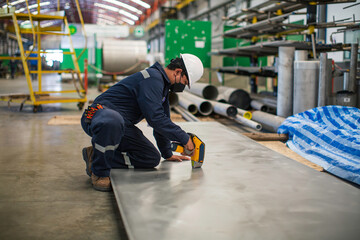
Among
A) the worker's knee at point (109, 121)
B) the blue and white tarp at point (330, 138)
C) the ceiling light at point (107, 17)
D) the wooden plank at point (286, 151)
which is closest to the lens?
the worker's knee at point (109, 121)

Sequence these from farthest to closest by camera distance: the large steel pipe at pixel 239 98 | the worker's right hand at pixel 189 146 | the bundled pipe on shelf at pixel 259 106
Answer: the large steel pipe at pixel 239 98 → the bundled pipe on shelf at pixel 259 106 → the worker's right hand at pixel 189 146

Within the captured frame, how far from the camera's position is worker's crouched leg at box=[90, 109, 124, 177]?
246cm

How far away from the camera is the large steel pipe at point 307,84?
4949 millimetres

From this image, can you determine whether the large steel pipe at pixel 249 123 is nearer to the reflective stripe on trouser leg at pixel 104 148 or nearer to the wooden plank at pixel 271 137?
the wooden plank at pixel 271 137

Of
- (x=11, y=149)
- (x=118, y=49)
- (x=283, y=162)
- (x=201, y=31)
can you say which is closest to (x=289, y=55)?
(x=283, y=162)

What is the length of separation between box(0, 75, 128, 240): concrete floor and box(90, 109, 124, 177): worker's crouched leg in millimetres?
310

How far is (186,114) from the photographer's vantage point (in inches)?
258

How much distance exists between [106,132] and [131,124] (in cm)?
35

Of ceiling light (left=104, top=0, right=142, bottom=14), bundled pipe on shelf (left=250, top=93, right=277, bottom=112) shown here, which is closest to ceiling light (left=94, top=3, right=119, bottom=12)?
ceiling light (left=104, top=0, right=142, bottom=14)

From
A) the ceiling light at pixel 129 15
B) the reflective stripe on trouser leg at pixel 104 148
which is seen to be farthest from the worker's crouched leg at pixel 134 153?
the ceiling light at pixel 129 15

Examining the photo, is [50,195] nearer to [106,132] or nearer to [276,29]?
[106,132]

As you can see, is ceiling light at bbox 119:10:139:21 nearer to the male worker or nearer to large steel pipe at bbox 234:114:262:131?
large steel pipe at bbox 234:114:262:131

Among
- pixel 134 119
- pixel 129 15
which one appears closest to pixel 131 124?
pixel 134 119

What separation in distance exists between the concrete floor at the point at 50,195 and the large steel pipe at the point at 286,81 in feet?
9.42
